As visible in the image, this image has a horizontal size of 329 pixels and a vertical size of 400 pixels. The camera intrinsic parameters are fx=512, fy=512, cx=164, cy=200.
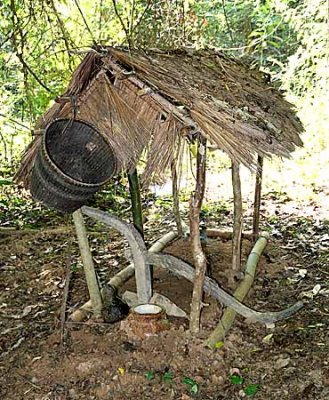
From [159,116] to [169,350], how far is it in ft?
5.44

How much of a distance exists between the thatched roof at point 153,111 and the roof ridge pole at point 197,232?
171mm

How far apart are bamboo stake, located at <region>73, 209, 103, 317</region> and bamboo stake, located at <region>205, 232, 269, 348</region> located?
3.16ft

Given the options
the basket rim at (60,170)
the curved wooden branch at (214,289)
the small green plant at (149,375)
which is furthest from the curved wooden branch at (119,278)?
the basket rim at (60,170)

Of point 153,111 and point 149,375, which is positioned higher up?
point 153,111

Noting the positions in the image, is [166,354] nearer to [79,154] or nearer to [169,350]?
[169,350]

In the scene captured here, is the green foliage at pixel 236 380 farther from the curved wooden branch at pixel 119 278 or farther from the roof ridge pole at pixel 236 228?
the roof ridge pole at pixel 236 228

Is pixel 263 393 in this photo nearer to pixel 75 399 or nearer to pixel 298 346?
pixel 298 346

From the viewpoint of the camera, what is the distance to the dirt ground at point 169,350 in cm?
338

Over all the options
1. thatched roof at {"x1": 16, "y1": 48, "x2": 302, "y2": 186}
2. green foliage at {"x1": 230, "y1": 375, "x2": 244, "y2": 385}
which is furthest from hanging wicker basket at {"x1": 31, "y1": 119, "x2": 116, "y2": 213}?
green foliage at {"x1": 230, "y1": 375, "x2": 244, "y2": 385}

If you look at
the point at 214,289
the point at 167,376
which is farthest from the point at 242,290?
the point at 167,376

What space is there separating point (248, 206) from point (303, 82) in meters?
2.35

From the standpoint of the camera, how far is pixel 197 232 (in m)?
3.66

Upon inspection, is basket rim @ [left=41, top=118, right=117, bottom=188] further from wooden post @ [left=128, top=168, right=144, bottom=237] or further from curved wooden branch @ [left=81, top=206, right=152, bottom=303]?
wooden post @ [left=128, top=168, right=144, bottom=237]

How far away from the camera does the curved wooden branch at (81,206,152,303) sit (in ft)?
12.7
